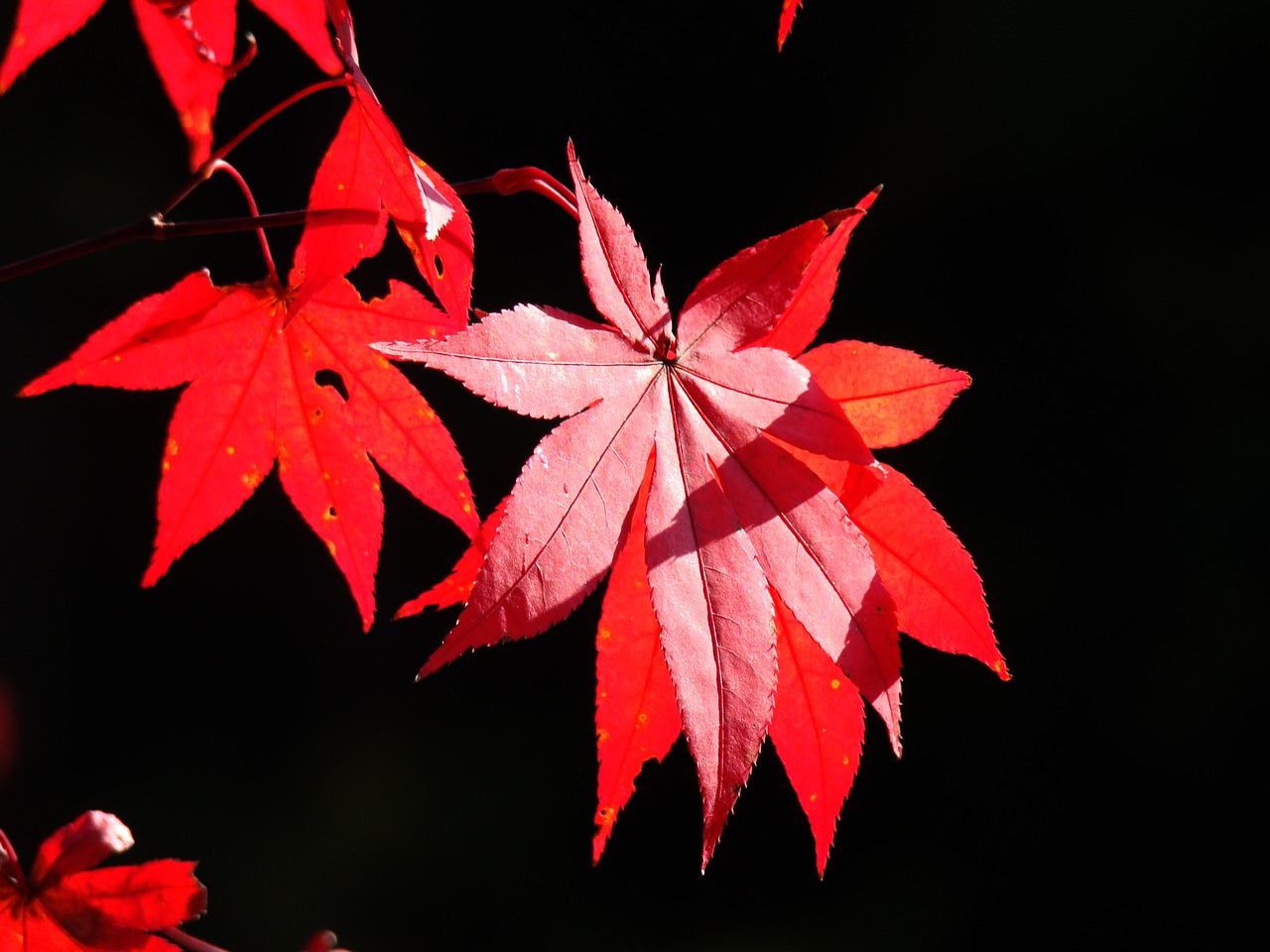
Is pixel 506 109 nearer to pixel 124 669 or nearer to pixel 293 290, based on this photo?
pixel 124 669

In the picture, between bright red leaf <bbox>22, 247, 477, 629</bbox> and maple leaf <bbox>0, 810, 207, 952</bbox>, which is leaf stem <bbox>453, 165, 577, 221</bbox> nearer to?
bright red leaf <bbox>22, 247, 477, 629</bbox>

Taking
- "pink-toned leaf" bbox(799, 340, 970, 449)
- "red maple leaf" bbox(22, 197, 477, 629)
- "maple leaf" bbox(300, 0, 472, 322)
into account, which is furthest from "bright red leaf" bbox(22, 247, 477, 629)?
"pink-toned leaf" bbox(799, 340, 970, 449)

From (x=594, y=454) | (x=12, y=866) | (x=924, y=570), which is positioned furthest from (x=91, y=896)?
(x=924, y=570)

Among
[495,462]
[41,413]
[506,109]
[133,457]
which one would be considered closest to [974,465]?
[495,462]

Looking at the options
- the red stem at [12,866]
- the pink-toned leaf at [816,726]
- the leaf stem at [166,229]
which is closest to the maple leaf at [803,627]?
the pink-toned leaf at [816,726]

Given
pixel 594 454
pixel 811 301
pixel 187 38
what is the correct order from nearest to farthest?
pixel 187 38 < pixel 594 454 < pixel 811 301

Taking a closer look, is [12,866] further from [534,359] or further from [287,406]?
[534,359]

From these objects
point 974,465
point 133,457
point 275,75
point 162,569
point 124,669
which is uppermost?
point 275,75
